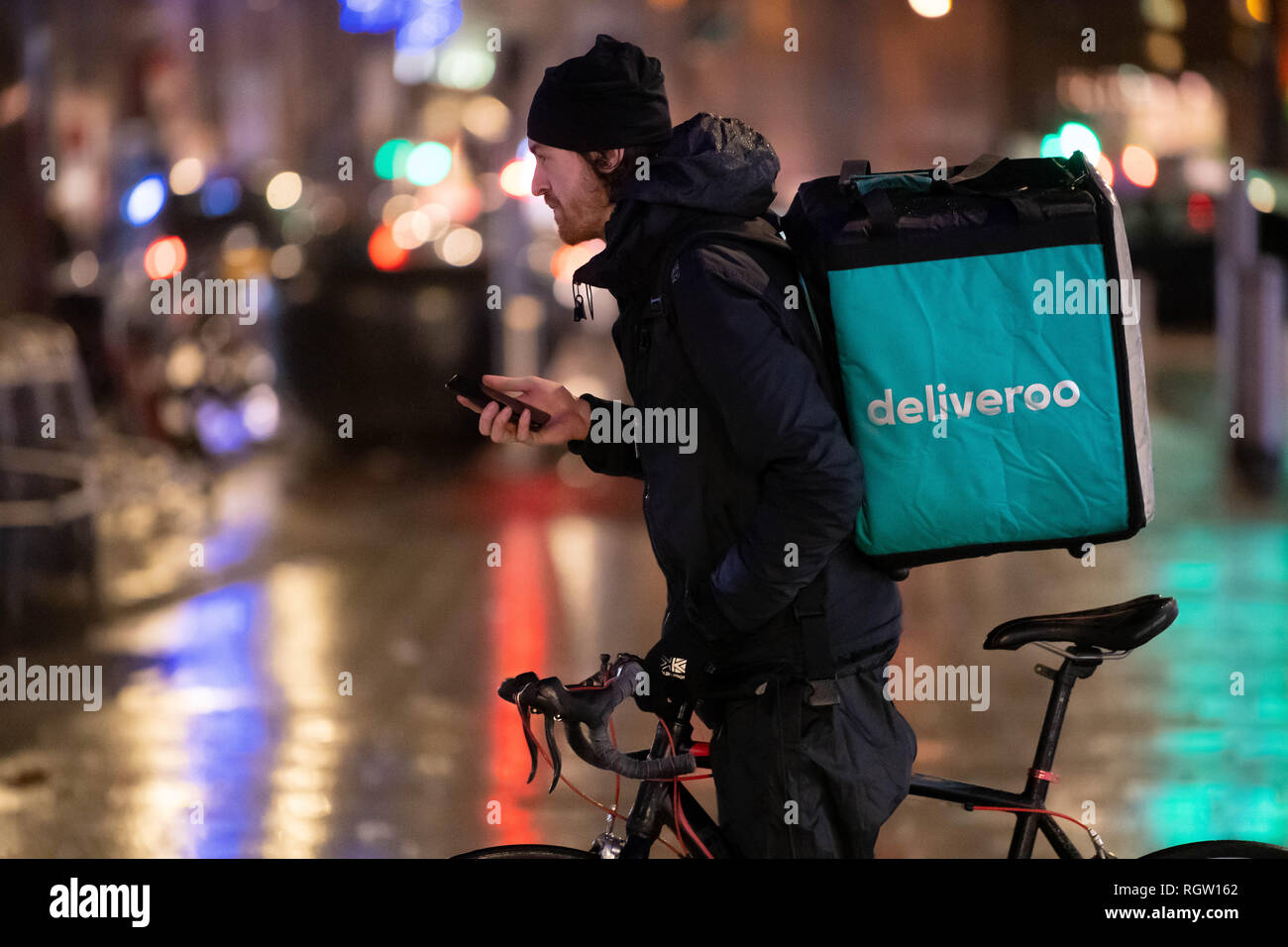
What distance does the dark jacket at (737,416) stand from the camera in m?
2.46

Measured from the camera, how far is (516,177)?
15.1 metres

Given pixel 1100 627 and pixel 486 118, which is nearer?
pixel 1100 627

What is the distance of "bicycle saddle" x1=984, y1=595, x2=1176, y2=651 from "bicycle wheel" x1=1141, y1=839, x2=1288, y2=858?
440 mm

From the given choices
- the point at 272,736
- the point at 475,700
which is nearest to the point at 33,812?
the point at 272,736

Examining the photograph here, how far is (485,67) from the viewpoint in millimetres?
16391

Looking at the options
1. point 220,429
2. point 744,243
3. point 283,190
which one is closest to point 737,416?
point 744,243

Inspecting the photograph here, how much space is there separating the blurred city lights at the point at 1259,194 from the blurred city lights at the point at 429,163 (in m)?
8.79

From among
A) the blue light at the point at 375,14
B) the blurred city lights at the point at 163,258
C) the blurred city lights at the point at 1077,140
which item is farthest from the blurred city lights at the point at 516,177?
the blurred city lights at the point at 1077,140

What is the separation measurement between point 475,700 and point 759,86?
50.2 ft

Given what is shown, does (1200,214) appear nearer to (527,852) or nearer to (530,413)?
(530,413)

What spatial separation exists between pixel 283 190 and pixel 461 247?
3201mm

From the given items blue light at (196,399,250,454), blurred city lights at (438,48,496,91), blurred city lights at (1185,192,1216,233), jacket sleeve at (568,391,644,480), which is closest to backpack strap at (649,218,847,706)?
jacket sleeve at (568,391,644,480)
